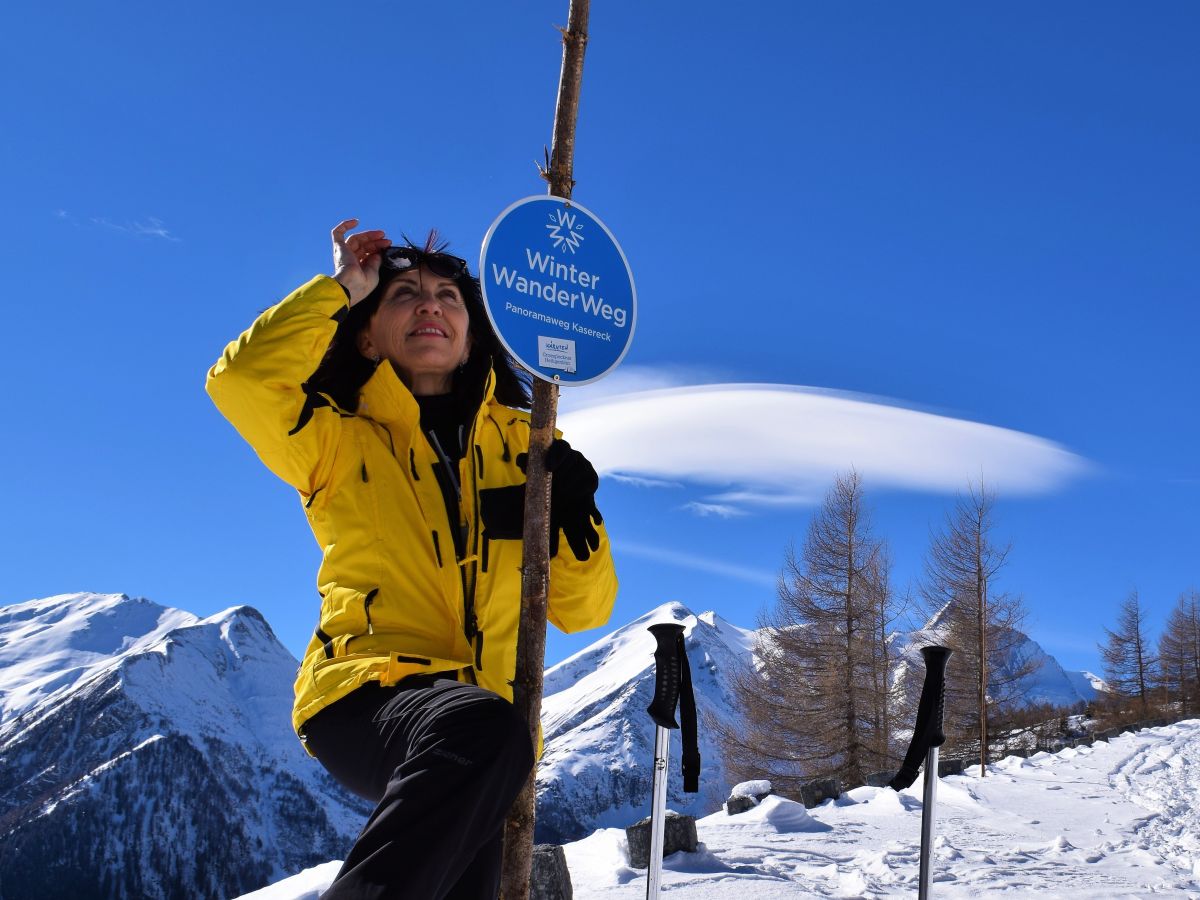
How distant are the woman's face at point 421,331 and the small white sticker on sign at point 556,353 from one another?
0.27 metres

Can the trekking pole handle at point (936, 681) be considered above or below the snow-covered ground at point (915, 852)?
above

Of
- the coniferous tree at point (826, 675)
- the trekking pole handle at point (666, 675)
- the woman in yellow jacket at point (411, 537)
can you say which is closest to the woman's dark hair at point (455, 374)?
the woman in yellow jacket at point (411, 537)

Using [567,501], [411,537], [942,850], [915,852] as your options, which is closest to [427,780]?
[411,537]

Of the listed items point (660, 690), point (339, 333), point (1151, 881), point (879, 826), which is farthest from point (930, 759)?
point (879, 826)

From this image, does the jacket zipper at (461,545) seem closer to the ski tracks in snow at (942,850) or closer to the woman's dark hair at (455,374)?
the woman's dark hair at (455,374)

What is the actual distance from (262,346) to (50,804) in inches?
7960

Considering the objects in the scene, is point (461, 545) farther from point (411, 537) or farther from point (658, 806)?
point (658, 806)

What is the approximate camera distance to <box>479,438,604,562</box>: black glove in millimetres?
2740

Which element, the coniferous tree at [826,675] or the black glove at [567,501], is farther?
the coniferous tree at [826,675]

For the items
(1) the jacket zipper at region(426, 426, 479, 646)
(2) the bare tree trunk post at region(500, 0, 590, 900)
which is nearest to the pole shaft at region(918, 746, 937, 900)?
(2) the bare tree trunk post at region(500, 0, 590, 900)

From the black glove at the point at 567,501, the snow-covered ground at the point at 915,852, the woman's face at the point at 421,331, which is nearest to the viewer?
the black glove at the point at 567,501

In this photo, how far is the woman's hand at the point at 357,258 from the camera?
2.75 metres

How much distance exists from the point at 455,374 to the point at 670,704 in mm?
1334

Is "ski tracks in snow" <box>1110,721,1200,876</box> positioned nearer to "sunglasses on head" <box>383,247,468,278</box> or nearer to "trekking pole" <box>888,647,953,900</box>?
"trekking pole" <box>888,647,953,900</box>
